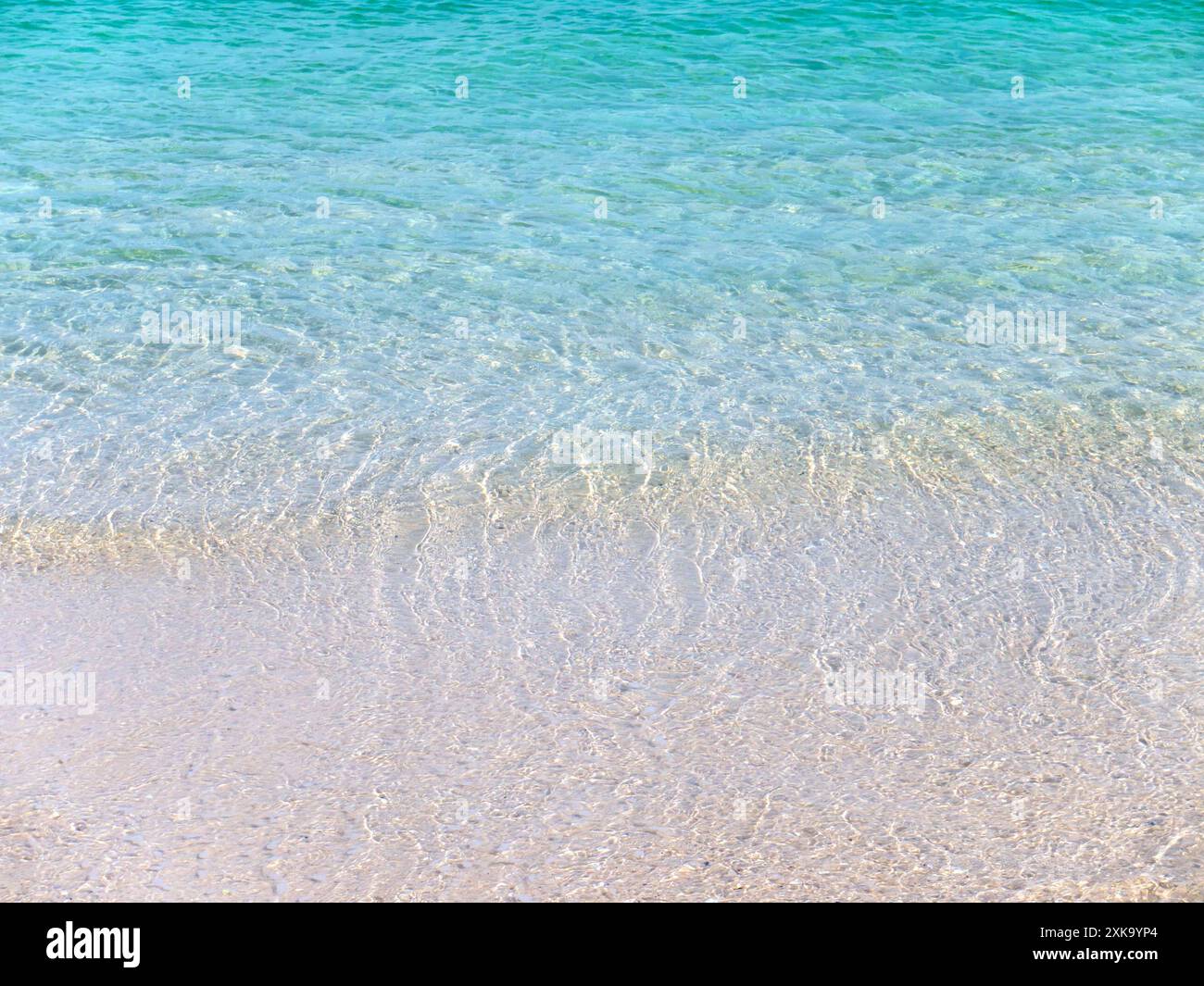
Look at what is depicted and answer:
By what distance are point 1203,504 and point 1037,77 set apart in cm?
725

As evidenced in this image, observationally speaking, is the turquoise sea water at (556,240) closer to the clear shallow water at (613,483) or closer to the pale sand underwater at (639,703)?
the clear shallow water at (613,483)

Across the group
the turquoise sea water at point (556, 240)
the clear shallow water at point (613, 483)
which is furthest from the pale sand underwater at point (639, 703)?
the turquoise sea water at point (556, 240)

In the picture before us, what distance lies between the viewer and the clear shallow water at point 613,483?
3066 mm

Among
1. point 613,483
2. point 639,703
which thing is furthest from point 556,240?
point 639,703

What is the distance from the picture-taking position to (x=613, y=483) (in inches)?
182

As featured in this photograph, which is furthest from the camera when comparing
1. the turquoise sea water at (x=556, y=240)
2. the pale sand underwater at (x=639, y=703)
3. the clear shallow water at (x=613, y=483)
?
the turquoise sea water at (x=556, y=240)

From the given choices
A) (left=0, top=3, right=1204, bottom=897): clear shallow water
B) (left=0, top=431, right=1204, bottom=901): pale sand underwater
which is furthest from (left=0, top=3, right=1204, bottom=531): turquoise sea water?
(left=0, top=431, right=1204, bottom=901): pale sand underwater

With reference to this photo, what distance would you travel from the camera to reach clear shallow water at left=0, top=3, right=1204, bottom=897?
307 cm

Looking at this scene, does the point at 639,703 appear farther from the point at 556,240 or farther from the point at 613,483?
the point at 556,240

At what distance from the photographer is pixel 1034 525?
4324 mm

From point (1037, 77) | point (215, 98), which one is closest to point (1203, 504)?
point (1037, 77)

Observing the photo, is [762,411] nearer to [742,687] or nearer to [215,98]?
[742,687]

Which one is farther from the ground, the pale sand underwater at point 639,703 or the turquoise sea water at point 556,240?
the turquoise sea water at point 556,240

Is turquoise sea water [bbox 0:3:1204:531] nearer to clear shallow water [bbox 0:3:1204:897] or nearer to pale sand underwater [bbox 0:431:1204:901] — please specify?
clear shallow water [bbox 0:3:1204:897]
